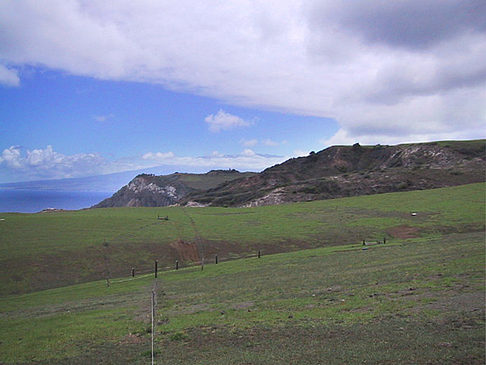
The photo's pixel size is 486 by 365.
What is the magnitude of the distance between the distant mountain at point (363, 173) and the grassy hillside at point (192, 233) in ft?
90.6

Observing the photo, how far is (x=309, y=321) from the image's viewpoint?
17.0 m

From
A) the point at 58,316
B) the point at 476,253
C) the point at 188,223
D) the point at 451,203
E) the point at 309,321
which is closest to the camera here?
the point at 309,321

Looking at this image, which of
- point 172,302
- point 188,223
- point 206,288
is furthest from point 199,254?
point 172,302

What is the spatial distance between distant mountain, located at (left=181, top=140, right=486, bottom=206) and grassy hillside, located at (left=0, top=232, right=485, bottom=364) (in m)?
86.7

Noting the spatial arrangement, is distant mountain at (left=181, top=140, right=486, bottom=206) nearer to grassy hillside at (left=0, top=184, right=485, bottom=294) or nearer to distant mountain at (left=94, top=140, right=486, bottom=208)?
distant mountain at (left=94, top=140, right=486, bottom=208)

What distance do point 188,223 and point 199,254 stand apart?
1868 centimetres

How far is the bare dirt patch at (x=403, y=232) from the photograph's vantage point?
5554 cm

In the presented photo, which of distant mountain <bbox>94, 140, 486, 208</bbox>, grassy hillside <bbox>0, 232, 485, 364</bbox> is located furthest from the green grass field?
distant mountain <bbox>94, 140, 486, 208</bbox>

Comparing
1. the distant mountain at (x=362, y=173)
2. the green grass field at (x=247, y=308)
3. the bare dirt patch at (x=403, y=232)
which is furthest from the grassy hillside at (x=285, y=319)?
the distant mountain at (x=362, y=173)

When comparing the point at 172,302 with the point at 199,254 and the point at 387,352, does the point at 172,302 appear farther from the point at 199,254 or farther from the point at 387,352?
the point at 199,254

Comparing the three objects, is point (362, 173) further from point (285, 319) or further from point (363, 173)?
point (285, 319)

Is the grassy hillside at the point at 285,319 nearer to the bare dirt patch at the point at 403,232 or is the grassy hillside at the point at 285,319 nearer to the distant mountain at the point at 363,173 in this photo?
the bare dirt patch at the point at 403,232

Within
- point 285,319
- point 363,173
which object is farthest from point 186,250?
point 363,173

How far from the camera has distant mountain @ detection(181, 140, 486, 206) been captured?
114 metres
